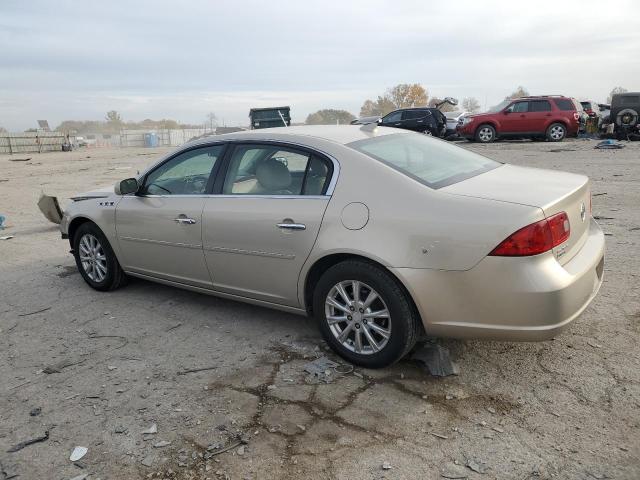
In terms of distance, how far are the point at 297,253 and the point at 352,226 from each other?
48 centimetres

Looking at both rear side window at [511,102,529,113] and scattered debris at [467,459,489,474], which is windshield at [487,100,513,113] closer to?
rear side window at [511,102,529,113]

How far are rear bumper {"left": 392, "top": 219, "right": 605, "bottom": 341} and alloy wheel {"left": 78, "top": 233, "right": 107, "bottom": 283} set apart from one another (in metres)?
3.30

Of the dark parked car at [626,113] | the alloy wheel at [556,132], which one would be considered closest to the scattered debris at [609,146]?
the dark parked car at [626,113]

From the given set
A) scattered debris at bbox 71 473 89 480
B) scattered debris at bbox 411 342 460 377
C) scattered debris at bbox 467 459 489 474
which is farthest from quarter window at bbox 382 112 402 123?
scattered debris at bbox 71 473 89 480

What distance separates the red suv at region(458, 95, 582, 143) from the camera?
2058 cm

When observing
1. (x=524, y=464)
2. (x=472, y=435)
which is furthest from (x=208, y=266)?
(x=524, y=464)

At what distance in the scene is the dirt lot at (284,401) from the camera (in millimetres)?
2568

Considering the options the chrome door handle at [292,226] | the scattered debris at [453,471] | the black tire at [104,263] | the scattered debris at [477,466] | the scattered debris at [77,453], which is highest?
the chrome door handle at [292,226]

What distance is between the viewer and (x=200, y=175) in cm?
431

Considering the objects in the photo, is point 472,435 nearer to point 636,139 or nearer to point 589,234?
point 589,234

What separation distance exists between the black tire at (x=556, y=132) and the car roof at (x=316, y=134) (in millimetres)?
19052

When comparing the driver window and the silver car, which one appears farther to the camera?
the driver window

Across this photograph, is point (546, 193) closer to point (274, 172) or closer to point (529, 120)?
point (274, 172)

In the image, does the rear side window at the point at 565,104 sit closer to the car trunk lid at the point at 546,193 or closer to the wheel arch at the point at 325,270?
the car trunk lid at the point at 546,193
